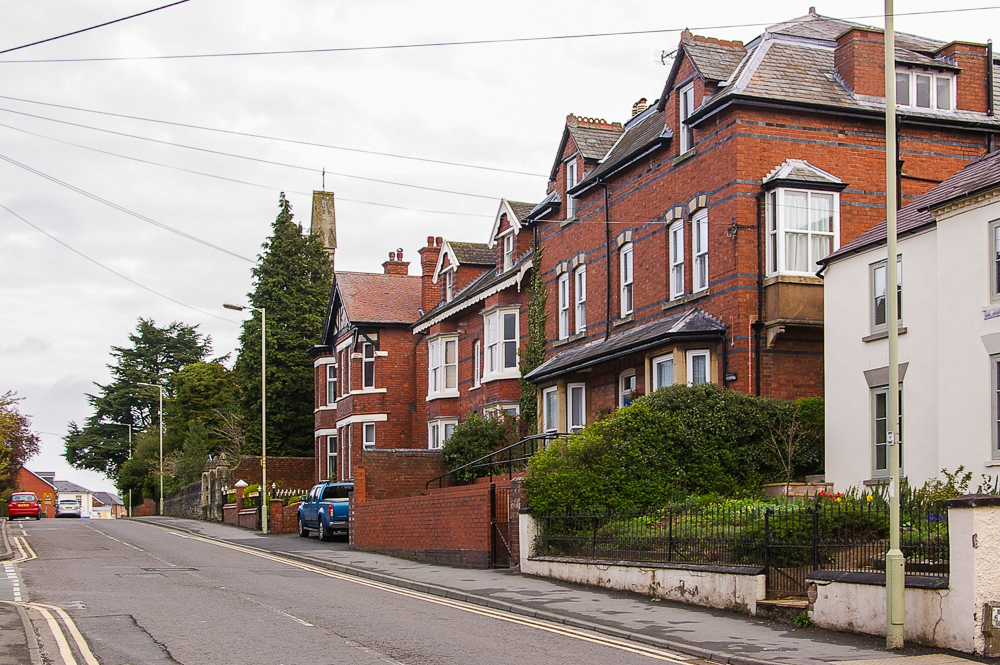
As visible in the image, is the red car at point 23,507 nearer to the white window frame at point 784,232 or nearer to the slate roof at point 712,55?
the slate roof at point 712,55

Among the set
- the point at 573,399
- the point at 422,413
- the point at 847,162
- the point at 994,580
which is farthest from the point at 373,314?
the point at 994,580

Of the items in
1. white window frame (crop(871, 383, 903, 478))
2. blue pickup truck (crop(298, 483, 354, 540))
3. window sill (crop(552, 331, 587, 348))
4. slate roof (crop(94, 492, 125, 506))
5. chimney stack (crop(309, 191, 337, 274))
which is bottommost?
slate roof (crop(94, 492, 125, 506))

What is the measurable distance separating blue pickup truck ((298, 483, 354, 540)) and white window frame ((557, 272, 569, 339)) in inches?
314

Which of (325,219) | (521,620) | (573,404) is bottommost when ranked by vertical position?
(521,620)

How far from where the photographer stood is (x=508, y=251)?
122 ft

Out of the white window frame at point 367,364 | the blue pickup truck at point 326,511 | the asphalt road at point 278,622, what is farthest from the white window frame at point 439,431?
the asphalt road at point 278,622

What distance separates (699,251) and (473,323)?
15.7 metres

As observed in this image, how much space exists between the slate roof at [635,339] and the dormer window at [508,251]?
6.40 meters

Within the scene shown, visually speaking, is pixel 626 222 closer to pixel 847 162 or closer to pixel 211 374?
pixel 847 162

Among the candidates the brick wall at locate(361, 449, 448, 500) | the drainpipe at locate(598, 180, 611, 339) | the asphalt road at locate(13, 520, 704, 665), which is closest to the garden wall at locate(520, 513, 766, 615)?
the asphalt road at locate(13, 520, 704, 665)

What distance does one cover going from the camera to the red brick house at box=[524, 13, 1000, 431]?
77.7 feet

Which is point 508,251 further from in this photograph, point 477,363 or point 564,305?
point 564,305

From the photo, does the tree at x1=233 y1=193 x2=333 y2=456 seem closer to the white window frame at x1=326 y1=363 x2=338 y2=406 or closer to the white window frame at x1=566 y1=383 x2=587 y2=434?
the white window frame at x1=326 y1=363 x2=338 y2=406

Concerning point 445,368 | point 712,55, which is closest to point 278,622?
point 712,55
